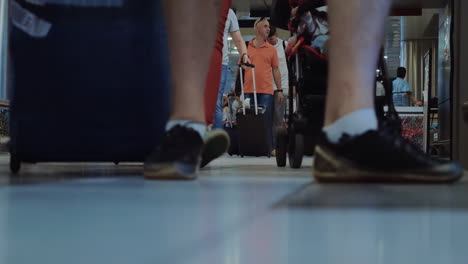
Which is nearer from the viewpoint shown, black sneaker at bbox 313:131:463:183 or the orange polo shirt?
black sneaker at bbox 313:131:463:183

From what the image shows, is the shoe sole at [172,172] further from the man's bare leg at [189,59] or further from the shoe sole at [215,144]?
the shoe sole at [215,144]

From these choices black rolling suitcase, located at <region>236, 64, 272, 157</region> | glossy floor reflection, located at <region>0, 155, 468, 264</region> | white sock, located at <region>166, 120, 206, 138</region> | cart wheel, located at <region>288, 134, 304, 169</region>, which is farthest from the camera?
black rolling suitcase, located at <region>236, 64, 272, 157</region>

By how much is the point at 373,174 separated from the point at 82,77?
0.74 metres

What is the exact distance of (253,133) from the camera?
5.07 metres

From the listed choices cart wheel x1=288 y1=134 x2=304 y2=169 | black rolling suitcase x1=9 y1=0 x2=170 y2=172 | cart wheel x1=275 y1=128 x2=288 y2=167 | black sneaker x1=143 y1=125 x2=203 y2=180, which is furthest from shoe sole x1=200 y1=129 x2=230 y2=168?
cart wheel x1=275 y1=128 x2=288 y2=167

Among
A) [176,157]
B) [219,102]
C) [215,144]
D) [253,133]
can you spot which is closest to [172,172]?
[176,157]

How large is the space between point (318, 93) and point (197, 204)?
1849 millimetres

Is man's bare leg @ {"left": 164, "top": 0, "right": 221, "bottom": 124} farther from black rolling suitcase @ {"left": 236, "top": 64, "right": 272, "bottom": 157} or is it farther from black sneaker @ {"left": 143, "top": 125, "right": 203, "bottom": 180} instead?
black rolling suitcase @ {"left": 236, "top": 64, "right": 272, "bottom": 157}

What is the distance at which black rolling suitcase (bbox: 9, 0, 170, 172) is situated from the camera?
1.40 metres

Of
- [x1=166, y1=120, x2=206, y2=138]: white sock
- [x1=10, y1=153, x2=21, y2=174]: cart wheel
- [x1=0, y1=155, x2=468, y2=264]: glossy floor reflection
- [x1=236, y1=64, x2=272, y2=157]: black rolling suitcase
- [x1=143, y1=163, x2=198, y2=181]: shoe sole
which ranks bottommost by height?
[x1=236, y1=64, x2=272, y2=157]: black rolling suitcase

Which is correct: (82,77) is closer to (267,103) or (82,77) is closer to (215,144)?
(215,144)

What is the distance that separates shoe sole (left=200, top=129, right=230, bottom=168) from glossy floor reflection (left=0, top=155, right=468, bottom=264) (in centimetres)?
63

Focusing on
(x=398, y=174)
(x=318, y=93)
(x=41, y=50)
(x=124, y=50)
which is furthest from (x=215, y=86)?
(x=398, y=174)

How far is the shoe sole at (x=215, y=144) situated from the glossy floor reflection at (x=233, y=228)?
627 millimetres
